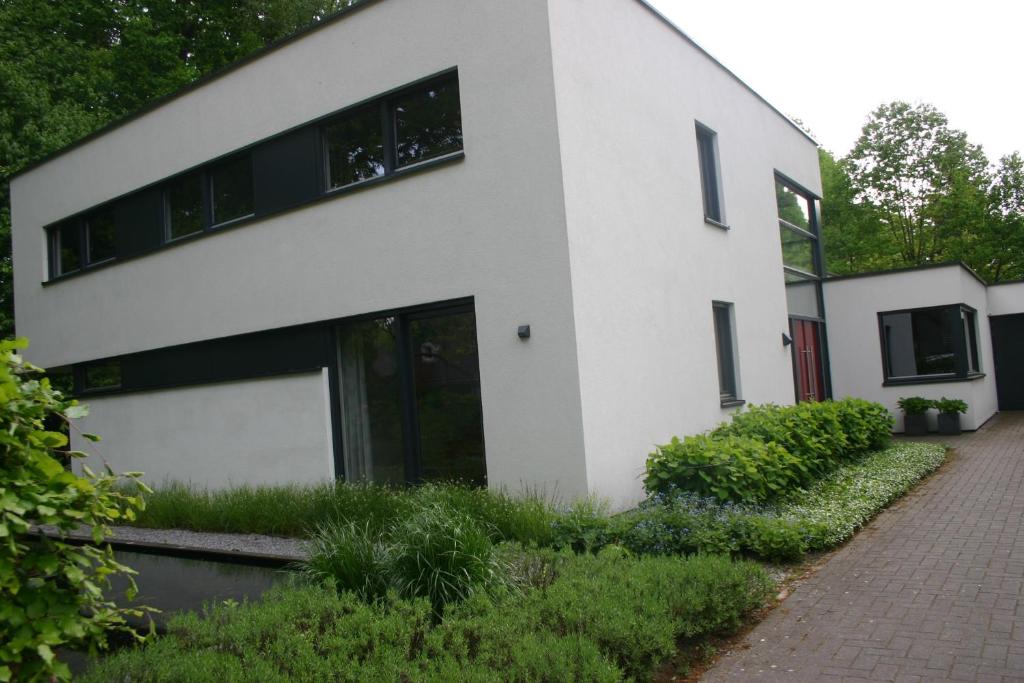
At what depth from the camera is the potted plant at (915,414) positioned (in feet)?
52.1

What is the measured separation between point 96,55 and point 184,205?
44.5 ft

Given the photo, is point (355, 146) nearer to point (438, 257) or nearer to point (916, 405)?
point (438, 257)

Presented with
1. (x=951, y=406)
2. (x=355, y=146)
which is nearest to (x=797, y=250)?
(x=951, y=406)

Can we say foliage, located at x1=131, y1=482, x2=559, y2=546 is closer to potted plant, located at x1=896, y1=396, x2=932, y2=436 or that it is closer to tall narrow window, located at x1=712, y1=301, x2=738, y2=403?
tall narrow window, located at x1=712, y1=301, x2=738, y2=403

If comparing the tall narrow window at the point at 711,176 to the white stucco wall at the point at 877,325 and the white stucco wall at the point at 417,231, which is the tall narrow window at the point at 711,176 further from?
the white stucco wall at the point at 877,325

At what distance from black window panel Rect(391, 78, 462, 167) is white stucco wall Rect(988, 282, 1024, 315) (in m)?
18.3

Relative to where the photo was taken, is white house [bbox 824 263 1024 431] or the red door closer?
the red door

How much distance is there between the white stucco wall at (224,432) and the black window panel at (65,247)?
3262 millimetres

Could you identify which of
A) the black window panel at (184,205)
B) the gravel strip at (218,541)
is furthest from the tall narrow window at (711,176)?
the gravel strip at (218,541)

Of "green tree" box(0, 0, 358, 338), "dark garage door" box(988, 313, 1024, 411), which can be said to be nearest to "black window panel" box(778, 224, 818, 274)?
"dark garage door" box(988, 313, 1024, 411)

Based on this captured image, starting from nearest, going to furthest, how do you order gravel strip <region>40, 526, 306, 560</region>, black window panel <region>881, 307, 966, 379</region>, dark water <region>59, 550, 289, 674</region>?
dark water <region>59, 550, 289, 674</region>, gravel strip <region>40, 526, 306, 560</region>, black window panel <region>881, 307, 966, 379</region>

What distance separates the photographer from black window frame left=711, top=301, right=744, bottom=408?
12.0m

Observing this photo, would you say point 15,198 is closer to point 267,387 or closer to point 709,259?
point 267,387

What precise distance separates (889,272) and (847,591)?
41.8 feet
